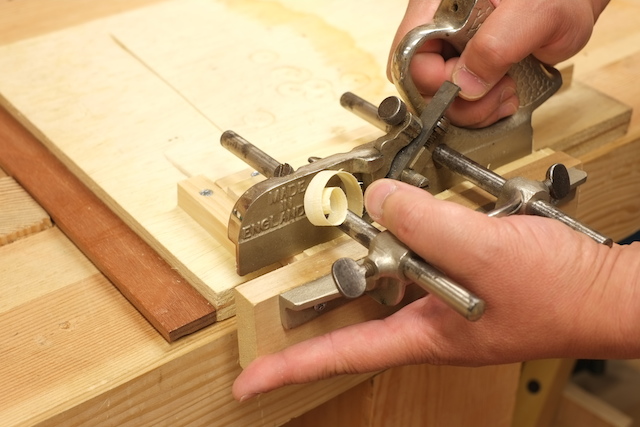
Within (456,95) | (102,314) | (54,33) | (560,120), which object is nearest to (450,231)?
(456,95)

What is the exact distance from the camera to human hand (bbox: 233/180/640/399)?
66 centimetres

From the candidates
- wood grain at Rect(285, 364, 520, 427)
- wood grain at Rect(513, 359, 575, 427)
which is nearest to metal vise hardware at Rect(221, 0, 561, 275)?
wood grain at Rect(285, 364, 520, 427)

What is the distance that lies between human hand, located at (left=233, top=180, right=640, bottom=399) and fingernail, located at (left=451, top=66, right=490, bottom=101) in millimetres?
215

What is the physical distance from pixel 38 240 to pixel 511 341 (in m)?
0.53

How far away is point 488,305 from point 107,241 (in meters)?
0.42

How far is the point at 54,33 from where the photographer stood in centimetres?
128

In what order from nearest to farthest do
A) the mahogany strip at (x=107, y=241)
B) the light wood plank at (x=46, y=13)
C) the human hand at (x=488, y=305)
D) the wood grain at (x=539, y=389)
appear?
1. the human hand at (x=488, y=305)
2. the mahogany strip at (x=107, y=241)
3. the light wood plank at (x=46, y=13)
4. the wood grain at (x=539, y=389)

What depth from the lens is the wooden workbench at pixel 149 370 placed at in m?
0.71

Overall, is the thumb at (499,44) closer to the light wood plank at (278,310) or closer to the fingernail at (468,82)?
the fingernail at (468,82)

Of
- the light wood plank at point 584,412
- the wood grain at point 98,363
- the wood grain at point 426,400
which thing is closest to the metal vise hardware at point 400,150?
the wood grain at point 98,363

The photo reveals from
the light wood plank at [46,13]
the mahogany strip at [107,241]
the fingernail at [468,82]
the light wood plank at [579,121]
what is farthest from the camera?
the light wood plank at [46,13]

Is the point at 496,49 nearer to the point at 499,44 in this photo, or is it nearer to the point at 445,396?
the point at 499,44

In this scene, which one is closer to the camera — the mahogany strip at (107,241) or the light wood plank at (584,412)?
the mahogany strip at (107,241)

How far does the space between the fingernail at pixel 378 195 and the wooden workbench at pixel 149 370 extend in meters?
0.18
